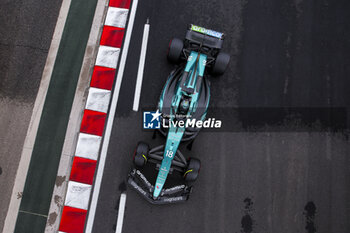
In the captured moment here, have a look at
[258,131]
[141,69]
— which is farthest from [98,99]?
[258,131]

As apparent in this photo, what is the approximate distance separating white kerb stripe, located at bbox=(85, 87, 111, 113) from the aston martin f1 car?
1407 millimetres

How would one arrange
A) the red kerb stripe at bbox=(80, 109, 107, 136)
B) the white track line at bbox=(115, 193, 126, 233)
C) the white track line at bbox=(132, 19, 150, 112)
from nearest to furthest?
the white track line at bbox=(115, 193, 126, 233) → the red kerb stripe at bbox=(80, 109, 107, 136) → the white track line at bbox=(132, 19, 150, 112)

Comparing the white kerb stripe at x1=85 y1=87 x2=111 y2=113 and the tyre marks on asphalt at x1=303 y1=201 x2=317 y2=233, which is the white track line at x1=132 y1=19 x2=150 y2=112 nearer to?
the white kerb stripe at x1=85 y1=87 x2=111 y2=113

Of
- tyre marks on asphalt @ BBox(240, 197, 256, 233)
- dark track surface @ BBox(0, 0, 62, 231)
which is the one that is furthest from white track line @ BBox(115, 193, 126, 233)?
tyre marks on asphalt @ BBox(240, 197, 256, 233)

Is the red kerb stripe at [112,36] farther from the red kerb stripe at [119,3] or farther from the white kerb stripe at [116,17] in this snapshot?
the red kerb stripe at [119,3]

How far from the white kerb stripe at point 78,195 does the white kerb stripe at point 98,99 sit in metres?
1.87

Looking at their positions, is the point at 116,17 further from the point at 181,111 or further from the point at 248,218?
the point at 248,218

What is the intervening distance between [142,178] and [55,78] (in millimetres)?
3407

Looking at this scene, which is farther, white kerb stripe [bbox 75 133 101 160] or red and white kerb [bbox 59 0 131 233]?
white kerb stripe [bbox 75 133 101 160]

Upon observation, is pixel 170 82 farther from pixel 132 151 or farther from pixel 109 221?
pixel 109 221

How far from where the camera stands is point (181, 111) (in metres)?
5.02

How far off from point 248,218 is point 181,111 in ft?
10.1

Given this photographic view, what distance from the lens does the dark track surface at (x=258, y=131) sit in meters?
5.55

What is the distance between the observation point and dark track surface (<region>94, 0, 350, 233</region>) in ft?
18.2
